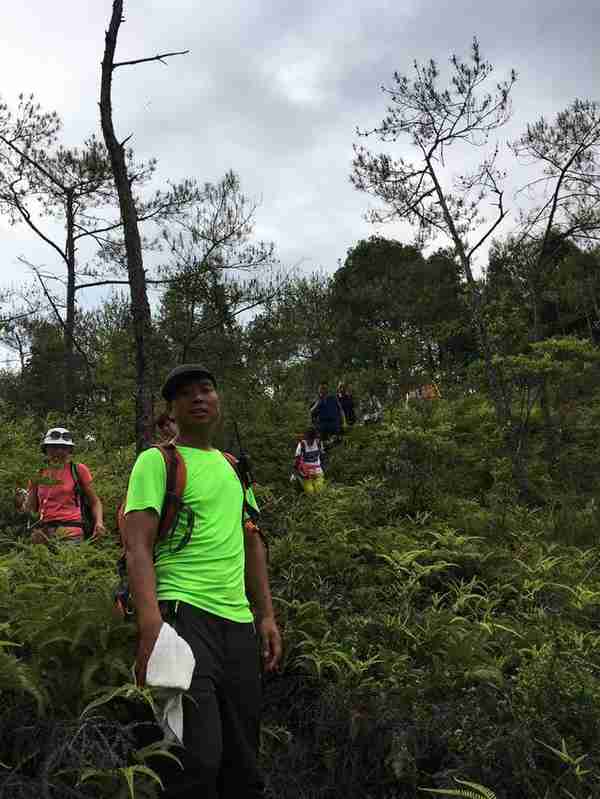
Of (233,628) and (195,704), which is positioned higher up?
(233,628)

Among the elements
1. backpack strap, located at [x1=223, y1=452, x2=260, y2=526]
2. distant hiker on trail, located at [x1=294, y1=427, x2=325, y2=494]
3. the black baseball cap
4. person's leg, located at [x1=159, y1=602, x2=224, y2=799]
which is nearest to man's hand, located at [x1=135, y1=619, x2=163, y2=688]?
person's leg, located at [x1=159, y1=602, x2=224, y2=799]

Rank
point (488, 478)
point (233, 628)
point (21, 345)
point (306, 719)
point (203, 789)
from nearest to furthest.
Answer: point (203, 789)
point (233, 628)
point (306, 719)
point (488, 478)
point (21, 345)

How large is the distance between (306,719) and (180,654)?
6.92 ft

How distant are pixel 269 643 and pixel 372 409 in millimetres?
15988

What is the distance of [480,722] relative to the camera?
3.62 meters

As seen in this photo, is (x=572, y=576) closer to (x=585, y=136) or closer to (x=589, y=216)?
(x=589, y=216)

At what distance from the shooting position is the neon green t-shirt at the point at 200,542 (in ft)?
8.30

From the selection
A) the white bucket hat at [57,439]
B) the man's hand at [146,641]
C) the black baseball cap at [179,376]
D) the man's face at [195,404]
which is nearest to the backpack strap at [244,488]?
the man's face at [195,404]

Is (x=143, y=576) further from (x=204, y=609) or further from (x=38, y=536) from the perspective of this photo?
(x=38, y=536)

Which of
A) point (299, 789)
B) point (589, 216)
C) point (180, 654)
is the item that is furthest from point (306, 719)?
point (589, 216)

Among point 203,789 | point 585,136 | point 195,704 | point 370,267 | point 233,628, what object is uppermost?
point 370,267

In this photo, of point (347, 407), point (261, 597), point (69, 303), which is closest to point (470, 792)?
point (261, 597)

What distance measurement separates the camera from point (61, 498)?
18.8 feet

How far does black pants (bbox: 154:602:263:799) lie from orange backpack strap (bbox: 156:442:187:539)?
0.30 m
